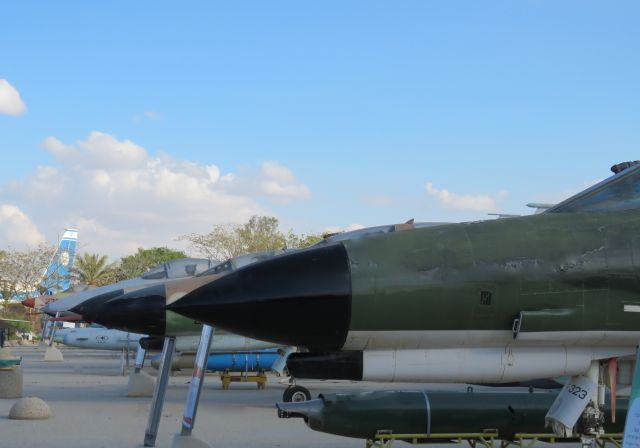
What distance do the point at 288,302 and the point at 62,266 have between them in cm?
5974

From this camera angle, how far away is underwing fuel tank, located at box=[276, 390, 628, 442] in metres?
8.93

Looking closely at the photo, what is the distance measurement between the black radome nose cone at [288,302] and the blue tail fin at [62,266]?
5564 centimetres

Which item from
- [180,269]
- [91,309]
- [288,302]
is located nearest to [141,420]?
[91,309]

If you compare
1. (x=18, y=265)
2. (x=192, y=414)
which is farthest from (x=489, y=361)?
(x=18, y=265)

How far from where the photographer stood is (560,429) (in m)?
5.42

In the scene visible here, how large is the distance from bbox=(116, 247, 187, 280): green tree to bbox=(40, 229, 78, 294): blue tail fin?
4.77m

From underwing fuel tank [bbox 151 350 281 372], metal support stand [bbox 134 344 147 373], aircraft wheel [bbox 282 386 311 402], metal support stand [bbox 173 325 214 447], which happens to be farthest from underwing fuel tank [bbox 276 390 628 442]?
underwing fuel tank [bbox 151 350 281 372]

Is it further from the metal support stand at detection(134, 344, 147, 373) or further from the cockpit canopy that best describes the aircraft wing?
the metal support stand at detection(134, 344, 147, 373)

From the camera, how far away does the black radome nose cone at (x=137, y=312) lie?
12.6m

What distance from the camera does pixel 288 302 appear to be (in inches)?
189

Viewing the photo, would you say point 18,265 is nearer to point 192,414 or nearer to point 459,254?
point 192,414

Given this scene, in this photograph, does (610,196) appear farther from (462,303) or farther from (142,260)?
(142,260)

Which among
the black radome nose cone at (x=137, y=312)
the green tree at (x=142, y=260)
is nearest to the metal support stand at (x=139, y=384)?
the black radome nose cone at (x=137, y=312)

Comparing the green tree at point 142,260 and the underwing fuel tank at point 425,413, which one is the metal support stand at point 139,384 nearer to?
the underwing fuel tank at point 425,413
